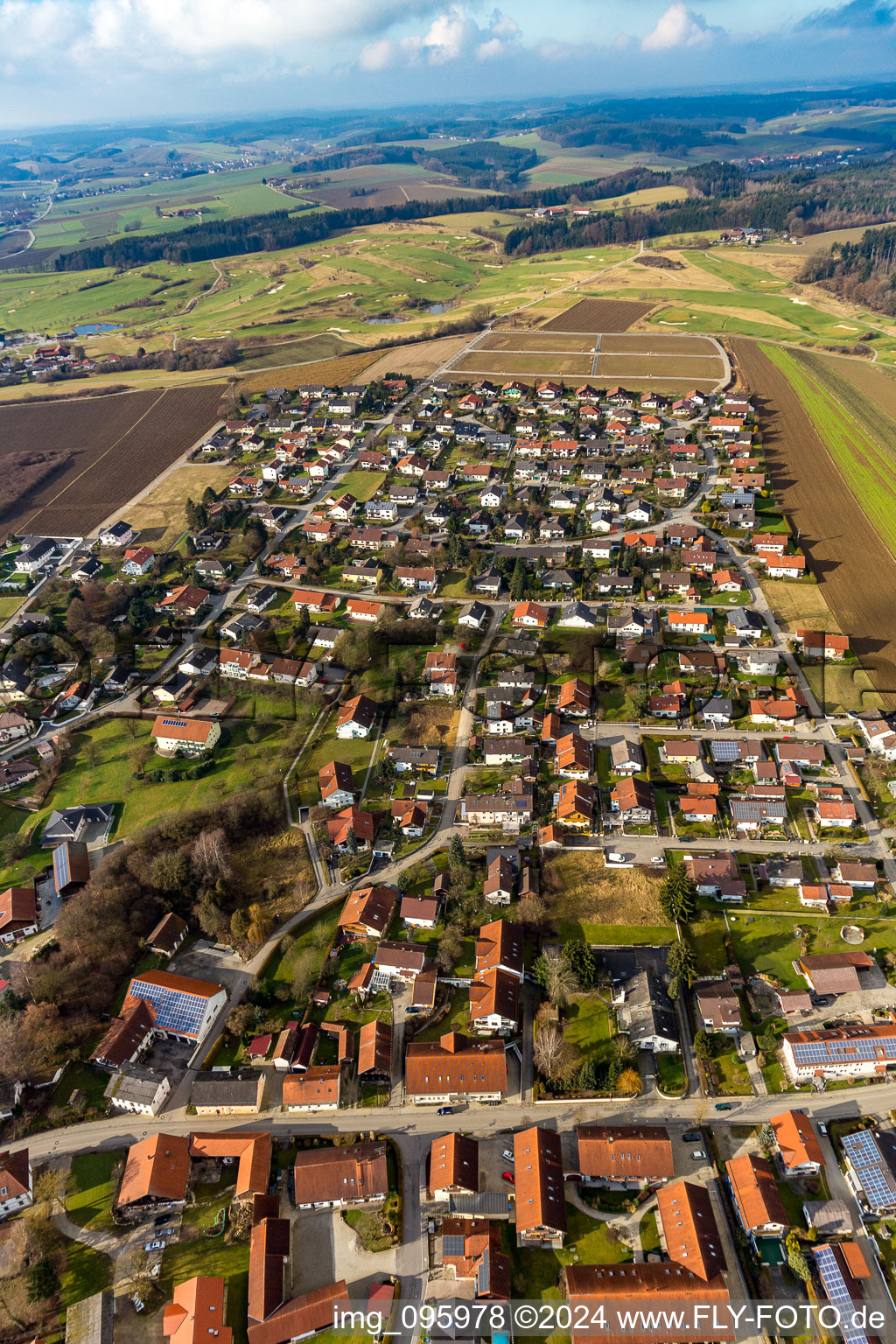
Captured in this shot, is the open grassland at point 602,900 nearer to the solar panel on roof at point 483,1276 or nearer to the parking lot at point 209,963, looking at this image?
the solar panel on roof at point 483,1276

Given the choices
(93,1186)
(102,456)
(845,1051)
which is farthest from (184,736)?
(102,456)

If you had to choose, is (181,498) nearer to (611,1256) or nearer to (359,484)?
(359,484)

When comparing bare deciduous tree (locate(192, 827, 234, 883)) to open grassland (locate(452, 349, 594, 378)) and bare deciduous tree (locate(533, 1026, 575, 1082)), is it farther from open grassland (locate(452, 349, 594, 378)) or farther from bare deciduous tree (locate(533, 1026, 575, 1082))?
open grassland (locate(452, 349, 594, 378))

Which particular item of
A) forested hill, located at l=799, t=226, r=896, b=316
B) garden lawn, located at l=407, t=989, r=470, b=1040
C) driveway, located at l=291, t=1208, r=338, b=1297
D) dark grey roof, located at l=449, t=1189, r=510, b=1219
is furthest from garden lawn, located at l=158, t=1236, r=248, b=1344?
forested hill, located at l=799, t=226, r=896, b=316

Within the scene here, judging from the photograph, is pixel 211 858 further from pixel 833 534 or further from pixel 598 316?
pixel 598 316

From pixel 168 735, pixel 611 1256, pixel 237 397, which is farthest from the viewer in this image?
pixel 237 397

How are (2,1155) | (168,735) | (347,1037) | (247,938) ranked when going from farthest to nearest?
(168,735) < (247,938) < (347,1037) < (2,1155)

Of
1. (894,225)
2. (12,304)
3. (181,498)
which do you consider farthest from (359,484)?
(894,225)
